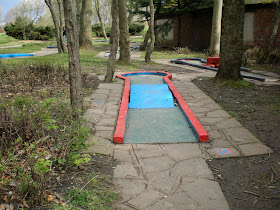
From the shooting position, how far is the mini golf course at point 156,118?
461 cm

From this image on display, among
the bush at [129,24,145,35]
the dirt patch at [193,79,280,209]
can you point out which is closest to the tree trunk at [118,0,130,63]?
the dirt patch at [193,79,280,209]

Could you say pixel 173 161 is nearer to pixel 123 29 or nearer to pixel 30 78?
pixel 30 78

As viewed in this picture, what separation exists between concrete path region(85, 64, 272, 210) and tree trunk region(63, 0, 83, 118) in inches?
18.5

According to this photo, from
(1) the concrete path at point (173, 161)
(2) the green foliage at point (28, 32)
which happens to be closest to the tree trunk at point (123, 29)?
(1) the concrete path at point (173, 161)

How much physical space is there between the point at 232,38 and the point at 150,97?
114 inches

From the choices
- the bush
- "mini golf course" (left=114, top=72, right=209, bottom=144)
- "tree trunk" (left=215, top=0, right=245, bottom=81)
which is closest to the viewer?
"mini golf course" (left=114, top=72, right=209, bottom=144)

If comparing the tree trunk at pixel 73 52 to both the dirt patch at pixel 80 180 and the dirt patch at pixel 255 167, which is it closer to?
the dirt patch at pixel 80 180

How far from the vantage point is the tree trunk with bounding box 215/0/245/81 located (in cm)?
763

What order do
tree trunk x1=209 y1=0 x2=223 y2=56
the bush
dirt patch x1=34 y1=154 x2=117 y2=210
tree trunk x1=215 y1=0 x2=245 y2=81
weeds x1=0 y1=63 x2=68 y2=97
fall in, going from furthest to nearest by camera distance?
1. the bush
2. tree trunk x1=209 y1=0 x2=223 y2=56
3. tree trunk x1=215 y1=0 x2=245 y2=81
4. weeds x1=0 y1=63 x2=68 y2=97
5. dirt patch x1=34 y1=154 x2=117 y2=210

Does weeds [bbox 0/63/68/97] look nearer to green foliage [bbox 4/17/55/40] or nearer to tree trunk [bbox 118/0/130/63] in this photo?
tree trunk [bbox 118/0/130/63]

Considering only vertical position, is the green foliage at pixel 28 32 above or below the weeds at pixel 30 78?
above

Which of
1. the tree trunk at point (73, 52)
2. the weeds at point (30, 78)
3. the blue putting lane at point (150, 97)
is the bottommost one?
the blue putting lane at point (150, 97)

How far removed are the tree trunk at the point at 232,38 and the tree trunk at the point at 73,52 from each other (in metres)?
4.63

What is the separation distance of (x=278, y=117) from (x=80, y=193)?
408 centimetres
